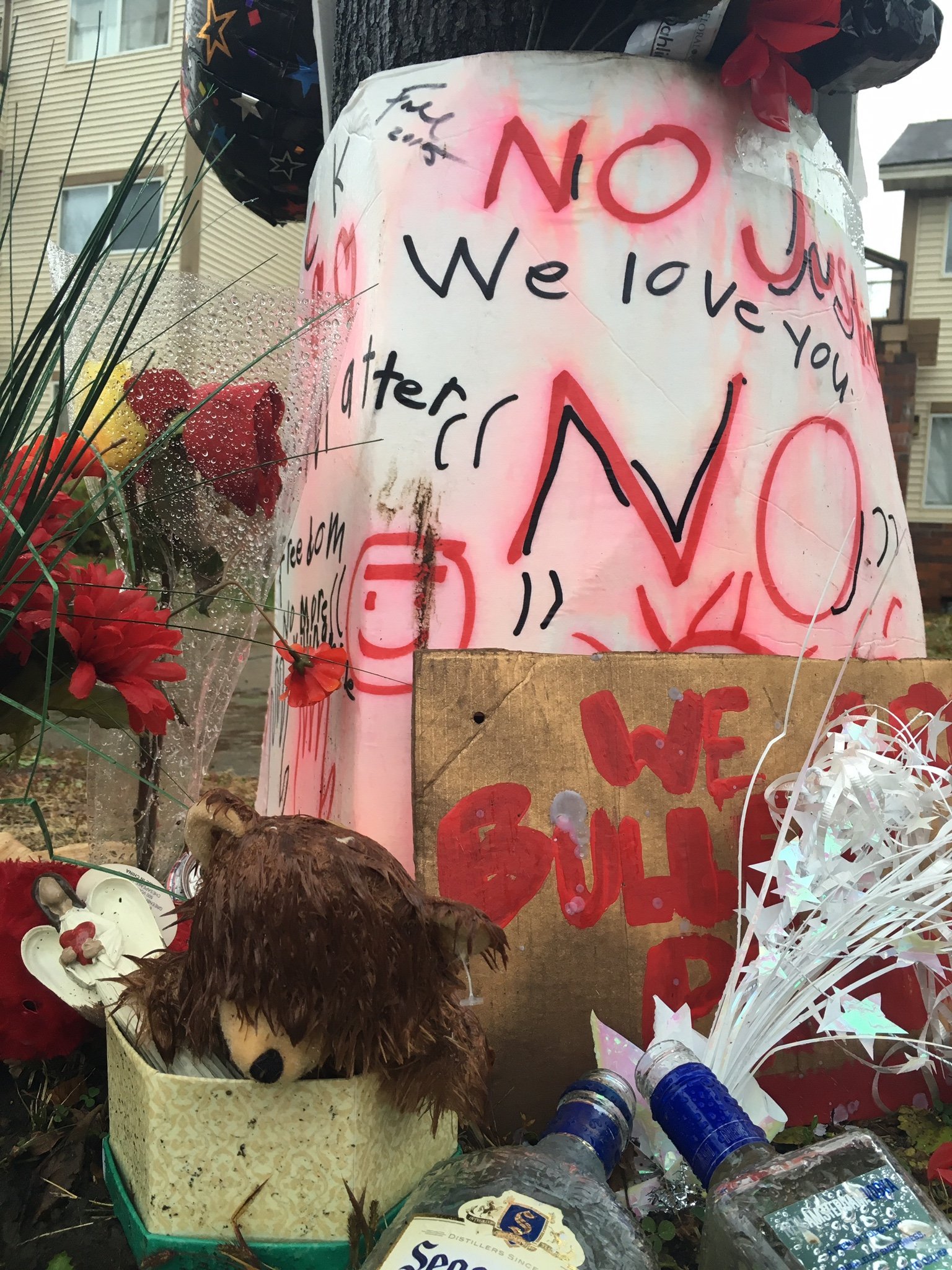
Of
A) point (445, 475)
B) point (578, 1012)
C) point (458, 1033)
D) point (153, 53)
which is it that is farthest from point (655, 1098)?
point (153, 53)

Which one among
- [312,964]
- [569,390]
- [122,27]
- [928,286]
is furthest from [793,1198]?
[928,286]

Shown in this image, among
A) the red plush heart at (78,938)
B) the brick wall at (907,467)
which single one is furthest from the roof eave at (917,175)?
the red plush heart at (78,938)

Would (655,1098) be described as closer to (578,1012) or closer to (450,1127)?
(450,1127)

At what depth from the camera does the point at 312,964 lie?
0.89 meters

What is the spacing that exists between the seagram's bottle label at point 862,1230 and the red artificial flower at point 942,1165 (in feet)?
1.49

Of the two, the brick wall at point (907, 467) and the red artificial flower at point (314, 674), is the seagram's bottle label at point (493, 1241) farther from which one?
the brick wall at point (907, 467)

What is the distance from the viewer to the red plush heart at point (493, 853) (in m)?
1.41

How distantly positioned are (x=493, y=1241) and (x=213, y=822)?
1.48 feet

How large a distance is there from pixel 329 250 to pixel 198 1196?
5.31 feet

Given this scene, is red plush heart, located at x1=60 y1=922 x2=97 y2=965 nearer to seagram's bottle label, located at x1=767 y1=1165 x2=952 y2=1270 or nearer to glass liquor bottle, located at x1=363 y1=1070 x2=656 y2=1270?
glass liquor bottle, located at x1=363 y1=1070 x2=656 y2=1270

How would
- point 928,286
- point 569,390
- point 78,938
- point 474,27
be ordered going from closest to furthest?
1. point 78,938
2. point 569,390
3. point 474,27
4. point 928,286

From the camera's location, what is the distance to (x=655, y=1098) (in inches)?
40.1

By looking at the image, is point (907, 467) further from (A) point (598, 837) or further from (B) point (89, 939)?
(B) point (89, 939)

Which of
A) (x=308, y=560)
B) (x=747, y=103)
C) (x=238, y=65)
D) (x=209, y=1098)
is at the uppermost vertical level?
(x=238, y=65)
